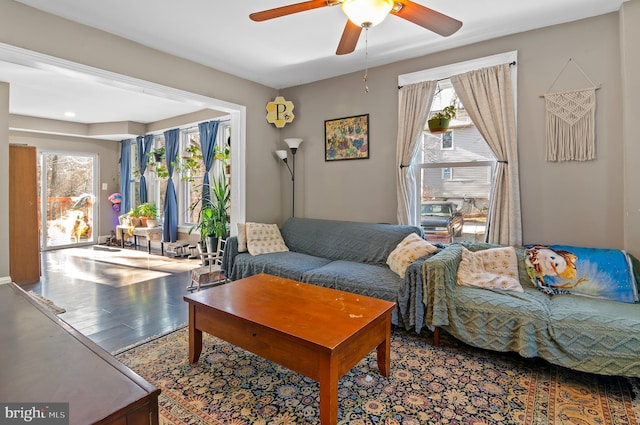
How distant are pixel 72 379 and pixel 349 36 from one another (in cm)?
223

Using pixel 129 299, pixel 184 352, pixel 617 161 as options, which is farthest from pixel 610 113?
pixel 129 299

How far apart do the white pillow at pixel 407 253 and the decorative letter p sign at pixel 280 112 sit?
241 centimetres

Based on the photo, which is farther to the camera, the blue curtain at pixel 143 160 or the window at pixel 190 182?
the blue curtain at pixel 143 160

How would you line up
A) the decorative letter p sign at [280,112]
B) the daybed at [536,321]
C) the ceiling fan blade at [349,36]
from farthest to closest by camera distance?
the decorative letter p sign at [280,112], the ceiling fan blade at [349,36], the daybed at [536,321]

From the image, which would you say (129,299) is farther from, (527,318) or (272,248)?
(527,318)

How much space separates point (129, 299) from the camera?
145 inches

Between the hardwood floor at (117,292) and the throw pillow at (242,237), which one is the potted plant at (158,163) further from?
the throw pillow at (242,237)

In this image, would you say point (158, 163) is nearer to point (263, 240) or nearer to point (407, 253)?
point (263, 240)

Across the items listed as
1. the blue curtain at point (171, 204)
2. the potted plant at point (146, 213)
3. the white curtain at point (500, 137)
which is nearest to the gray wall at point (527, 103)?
the white curtain at point (500, 137)

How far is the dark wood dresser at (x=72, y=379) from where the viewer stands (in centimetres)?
80

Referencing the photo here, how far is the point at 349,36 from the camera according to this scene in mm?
2180

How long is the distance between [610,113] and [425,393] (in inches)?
105

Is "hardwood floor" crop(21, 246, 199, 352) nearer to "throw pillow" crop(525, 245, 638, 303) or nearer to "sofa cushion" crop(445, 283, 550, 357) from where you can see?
"sofa cushion" crop(445, 283, 550, 357)

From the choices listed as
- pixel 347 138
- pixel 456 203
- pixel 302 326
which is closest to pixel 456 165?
pixel 456 203
